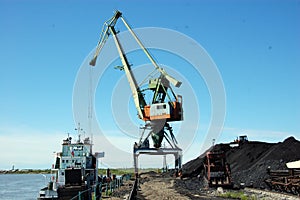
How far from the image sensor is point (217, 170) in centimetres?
3653

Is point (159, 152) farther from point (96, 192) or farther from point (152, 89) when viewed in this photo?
point (96, 192)

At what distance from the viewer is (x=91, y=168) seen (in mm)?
34031

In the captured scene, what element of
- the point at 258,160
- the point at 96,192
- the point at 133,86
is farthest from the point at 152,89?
the point at 96,192

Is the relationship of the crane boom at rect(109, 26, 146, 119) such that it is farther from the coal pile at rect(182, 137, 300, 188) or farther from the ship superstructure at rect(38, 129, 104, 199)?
the ship superstructure at rect(38, 129, 104, 199)

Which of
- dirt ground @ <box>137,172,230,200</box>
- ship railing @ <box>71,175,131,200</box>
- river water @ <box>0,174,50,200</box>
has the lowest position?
river water @ <box>0,174,50,200</box>

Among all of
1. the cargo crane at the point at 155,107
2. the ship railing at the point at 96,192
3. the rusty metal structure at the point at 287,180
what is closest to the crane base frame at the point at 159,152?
the cargo crane at the point at 155,107

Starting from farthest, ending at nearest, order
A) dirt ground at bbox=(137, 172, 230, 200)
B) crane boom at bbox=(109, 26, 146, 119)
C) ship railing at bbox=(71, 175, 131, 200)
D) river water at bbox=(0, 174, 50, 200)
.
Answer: crane boom at bbox=(109, 26, 146, 119), river water at bbox=(0, 174, 50, 200), dirt ground at bbox=(137, 172, 230, 200), ship railing at bbox=(71, 175, 131, 200)

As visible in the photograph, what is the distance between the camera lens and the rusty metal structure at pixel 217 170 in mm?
34656

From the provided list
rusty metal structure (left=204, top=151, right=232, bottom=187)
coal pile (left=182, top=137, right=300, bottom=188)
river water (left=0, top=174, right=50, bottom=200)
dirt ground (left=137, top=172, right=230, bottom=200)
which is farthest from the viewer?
river water (left=0, top=174, right=50, bottom=200)

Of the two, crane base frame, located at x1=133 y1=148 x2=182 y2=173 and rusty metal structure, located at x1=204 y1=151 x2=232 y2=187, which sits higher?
crane base frame, located at x1=133 y1=148 x2=182 y2=173

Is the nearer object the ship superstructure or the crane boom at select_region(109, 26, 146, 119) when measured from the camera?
the ship superstructure

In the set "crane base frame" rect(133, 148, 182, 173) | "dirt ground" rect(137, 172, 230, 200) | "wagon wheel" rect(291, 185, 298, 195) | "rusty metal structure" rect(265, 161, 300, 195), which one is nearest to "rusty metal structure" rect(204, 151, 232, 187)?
"dirt ground" rect(137, 172, 230, 200)

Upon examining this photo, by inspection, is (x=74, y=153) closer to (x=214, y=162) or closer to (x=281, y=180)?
(x=214, y=162)

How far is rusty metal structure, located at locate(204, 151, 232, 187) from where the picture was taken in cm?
3466
